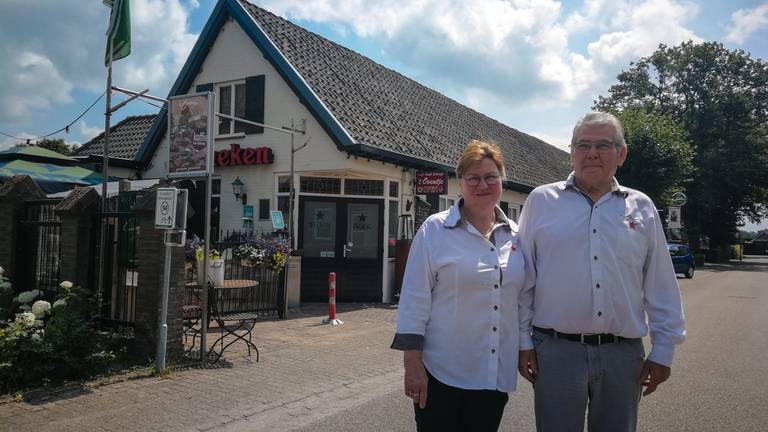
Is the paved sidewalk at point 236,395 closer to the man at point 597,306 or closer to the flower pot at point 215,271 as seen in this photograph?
the flower pot at point 215,271

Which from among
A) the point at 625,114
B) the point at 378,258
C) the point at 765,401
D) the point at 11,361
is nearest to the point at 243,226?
the point at 378,258

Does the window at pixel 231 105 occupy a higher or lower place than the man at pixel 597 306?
higher

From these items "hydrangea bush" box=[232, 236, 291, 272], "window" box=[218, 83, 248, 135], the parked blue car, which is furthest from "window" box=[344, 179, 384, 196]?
the parked blue car

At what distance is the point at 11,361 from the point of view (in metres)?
5.48

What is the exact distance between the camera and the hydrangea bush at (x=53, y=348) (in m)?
5.55

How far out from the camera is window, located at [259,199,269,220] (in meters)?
13.0

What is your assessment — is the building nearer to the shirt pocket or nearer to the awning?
the awning

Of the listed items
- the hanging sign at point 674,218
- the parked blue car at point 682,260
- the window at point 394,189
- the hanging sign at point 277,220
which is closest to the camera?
the hanging sign at point 277,220

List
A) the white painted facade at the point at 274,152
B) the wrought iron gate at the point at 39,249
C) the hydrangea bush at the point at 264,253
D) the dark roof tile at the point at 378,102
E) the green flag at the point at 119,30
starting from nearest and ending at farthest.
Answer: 1. the wrought iron gate at the point at 39,249
2. the green flag at the point at 119,30
3. the hydrangea bush at the point at 264,253
4. the white painted facade at the point at 274,152
5. the dark roof tile at the point at 378,102

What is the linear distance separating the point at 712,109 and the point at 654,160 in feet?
56.4

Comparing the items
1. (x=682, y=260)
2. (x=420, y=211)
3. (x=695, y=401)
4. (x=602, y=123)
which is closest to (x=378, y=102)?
(x=420, y=211)

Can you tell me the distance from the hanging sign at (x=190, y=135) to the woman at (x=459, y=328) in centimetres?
472

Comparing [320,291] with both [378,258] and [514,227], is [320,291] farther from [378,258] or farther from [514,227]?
[514,227]

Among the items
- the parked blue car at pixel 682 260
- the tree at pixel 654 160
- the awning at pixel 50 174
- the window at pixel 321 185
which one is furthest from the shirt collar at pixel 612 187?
the tree at pixel 654 160
